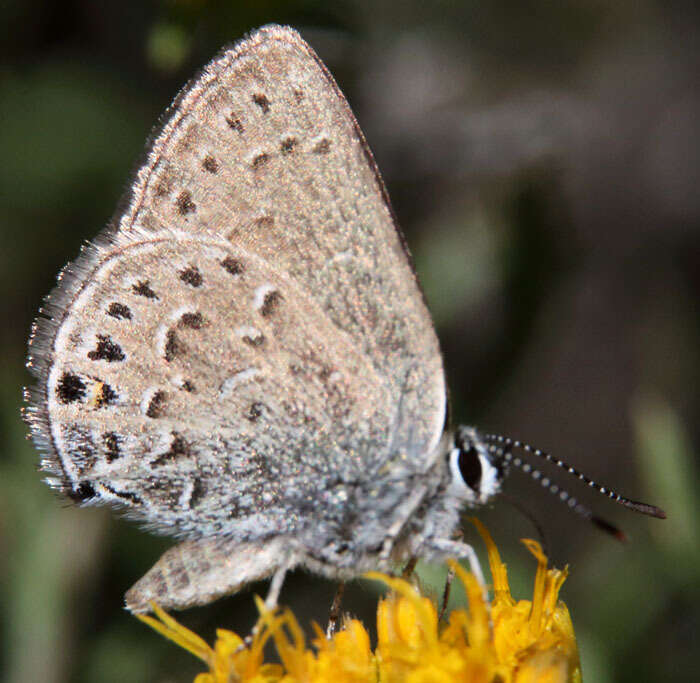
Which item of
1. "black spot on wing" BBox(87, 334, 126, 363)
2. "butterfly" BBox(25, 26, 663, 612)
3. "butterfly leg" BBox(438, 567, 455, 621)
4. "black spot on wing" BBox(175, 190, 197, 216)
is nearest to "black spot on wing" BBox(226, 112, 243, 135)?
"butterfly" BBox(25, 26, 663, 612)

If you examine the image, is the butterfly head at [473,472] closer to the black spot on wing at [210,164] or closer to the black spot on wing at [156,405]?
the black spot on wing at [156,405]

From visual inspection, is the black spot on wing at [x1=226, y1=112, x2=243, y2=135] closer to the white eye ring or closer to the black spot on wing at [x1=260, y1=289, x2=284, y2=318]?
the black spot on wing at [x1=260, y1=289, x2=284, y2=318]

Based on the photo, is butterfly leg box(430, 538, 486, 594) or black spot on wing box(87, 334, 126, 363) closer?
butterfly leg box(430, 538, 486, 594)

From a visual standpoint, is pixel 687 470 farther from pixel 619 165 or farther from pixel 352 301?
pixel 619 165

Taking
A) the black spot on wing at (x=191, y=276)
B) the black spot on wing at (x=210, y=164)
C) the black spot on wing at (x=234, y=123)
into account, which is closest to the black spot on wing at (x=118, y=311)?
the black spot on wing at (x=191, y=276)

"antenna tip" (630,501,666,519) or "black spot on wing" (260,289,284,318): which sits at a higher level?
"black spot on wing" (260,289,284,318)

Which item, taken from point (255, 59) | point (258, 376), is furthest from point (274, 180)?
point (258, 376)

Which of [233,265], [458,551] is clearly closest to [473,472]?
[458,551]
